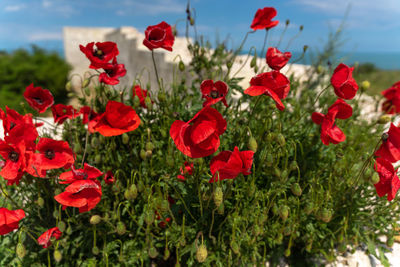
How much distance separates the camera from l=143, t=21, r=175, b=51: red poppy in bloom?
1.58 meters

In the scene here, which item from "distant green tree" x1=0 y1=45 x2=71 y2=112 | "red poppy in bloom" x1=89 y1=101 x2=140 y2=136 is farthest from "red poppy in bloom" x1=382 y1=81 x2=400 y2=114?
"distant green tree" x1=0 y1=45 x2=71 y2=112

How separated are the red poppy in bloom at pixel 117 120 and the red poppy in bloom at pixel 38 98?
19.2 inches

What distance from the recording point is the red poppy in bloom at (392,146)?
4.65 ft

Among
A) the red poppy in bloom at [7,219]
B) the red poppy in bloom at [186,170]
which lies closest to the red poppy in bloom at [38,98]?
the red poppy in bloom at [7,219]

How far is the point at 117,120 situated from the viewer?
1.49 meters

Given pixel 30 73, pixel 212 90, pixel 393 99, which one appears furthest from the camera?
pixel 30 73

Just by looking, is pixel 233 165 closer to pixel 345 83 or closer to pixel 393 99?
pixel 345 83

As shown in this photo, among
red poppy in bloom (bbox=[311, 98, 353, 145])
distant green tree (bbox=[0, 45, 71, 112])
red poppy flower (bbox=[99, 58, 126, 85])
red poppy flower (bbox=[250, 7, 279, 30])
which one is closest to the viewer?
red poppy in bloom (bbox=[311, 98, 353, 145])

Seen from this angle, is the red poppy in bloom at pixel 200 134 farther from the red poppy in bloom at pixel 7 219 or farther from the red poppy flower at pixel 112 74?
the red poppy in bloom at pixel 7 219

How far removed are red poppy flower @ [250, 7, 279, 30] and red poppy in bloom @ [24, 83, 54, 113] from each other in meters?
1.35

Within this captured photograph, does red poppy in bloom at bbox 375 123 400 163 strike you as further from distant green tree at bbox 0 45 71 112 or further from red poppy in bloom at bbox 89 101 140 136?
distant green tree at bbox 0 45 71 112

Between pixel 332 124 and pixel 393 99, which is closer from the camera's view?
pixel 332 124

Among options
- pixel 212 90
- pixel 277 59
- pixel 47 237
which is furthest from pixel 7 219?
pixel 277 59

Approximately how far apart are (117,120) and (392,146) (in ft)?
4.45
